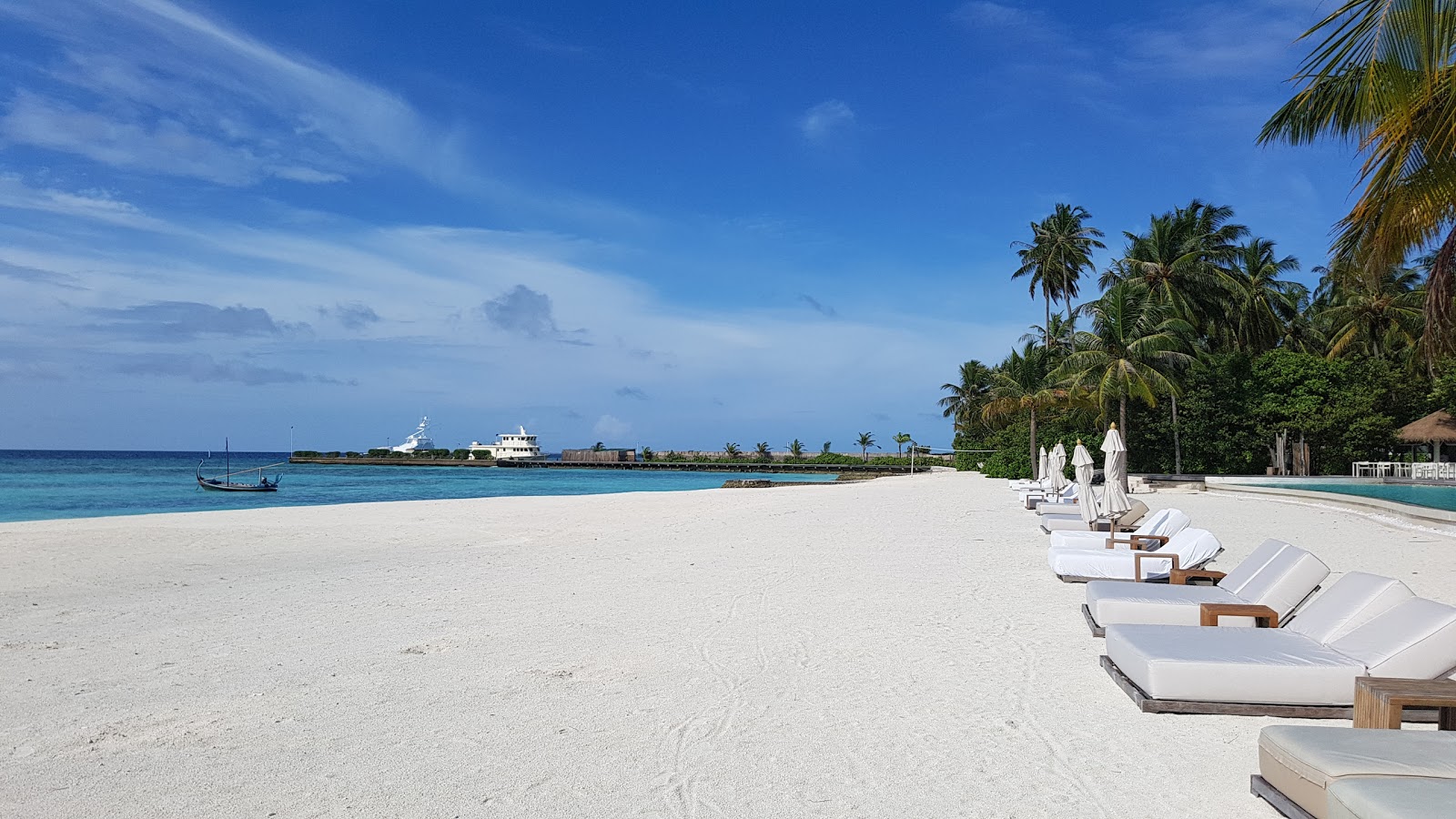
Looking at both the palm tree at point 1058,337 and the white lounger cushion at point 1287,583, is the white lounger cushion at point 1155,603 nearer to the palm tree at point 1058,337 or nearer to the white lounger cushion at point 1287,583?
the white lounger cushion at point 1287,583

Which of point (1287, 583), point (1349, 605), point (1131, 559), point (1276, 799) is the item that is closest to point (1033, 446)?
point (1131, 559)

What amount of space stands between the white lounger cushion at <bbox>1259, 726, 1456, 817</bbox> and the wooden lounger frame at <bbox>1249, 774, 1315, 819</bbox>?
0.02 metres

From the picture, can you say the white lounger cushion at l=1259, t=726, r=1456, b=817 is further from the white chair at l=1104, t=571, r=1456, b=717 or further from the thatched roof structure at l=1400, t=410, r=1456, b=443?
the thatched roof structure at l=1400, t=410, r=1456, b=443

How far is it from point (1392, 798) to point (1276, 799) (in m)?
0.63

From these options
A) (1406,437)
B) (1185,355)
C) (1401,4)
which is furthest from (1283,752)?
(1406,437)

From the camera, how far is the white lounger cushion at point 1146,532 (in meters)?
8.81

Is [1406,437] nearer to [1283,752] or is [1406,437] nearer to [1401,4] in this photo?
[1401,4]

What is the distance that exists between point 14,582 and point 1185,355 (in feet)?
104

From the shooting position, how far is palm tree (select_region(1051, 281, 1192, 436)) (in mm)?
30172

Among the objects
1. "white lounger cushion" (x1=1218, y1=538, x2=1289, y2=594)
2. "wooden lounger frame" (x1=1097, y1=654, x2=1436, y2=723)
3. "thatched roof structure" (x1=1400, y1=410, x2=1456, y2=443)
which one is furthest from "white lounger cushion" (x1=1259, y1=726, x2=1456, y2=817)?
"thatched roof structure" (x1=1400, y1=410, x2=1456, y2=443)

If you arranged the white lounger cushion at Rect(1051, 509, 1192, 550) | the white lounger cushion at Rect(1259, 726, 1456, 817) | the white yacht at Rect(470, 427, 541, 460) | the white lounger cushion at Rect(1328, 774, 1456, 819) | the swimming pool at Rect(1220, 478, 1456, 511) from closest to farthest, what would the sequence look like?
1. the white lounger cushion at Rect(1328, 774, 1456, 819)
2. the white lounger cushion at Rect(1259, 726, 1456, 817)
3. the white lounger cushion at Rect(1051, 509, 1192, 550)
4. the swimming pool at Rect(1220, 478, 1456, 511)
5. the white yacht at Rect(470, 427, 541, 460)

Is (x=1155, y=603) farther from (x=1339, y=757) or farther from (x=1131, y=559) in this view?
(x=1339, y=757)

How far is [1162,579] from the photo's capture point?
290 inches

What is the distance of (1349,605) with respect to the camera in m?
4.63
